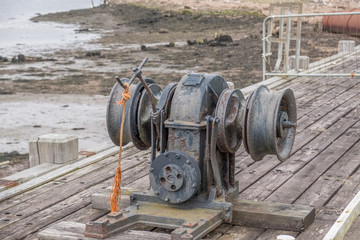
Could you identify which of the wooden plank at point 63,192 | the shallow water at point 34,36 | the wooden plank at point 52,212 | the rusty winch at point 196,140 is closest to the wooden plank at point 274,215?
the rusty winch at point 196,140

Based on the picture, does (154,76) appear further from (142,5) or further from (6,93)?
(142,5)

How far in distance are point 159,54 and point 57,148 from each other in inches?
713

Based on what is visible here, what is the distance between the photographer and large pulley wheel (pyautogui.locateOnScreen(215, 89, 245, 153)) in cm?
526

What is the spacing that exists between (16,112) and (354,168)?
9.93 metres

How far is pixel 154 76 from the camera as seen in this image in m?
19.9

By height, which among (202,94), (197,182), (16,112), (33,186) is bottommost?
(16,112)

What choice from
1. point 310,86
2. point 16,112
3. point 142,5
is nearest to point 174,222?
point 310,86

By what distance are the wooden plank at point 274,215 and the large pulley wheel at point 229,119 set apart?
18.6 inches

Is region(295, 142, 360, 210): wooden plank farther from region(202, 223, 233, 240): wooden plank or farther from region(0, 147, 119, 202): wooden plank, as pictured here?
region(0, 147, 119, 202): wooden plank

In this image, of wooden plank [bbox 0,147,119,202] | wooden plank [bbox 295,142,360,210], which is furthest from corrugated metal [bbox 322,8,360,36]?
wooden plank [bbox 0,147,119,202]

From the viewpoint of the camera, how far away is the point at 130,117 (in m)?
5.48

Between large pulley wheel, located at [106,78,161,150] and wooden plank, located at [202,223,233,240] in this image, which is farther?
large pulley wheel, located at [106,78,161,150]

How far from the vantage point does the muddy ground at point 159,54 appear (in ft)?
63.3

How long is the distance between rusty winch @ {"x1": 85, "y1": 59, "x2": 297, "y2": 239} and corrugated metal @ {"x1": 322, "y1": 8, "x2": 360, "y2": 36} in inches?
496
